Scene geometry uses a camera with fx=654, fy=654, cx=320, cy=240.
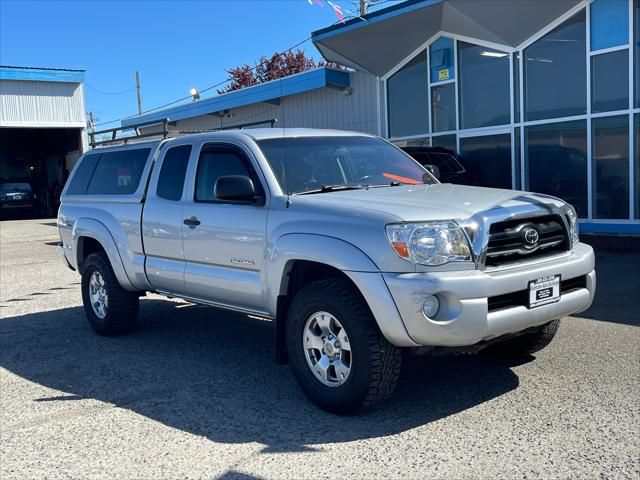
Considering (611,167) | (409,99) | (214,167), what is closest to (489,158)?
(611,167)

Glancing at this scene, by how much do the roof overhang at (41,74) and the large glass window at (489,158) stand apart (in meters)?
18.9

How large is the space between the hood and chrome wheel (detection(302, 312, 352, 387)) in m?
0.80

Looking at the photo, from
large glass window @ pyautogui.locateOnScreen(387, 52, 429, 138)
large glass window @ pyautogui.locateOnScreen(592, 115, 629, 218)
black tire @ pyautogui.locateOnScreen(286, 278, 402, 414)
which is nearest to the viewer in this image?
black tire @ pyautogui.locateOnScreen(286, 278, 402, 414)

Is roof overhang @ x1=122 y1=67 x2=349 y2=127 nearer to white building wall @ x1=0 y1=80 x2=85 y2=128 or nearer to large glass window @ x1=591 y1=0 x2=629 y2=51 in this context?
Answer: white building wall @ x1=0 y1=80 x2=85 y2=128

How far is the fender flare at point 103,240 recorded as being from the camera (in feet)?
21.4

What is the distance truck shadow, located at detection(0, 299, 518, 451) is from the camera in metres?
4.26

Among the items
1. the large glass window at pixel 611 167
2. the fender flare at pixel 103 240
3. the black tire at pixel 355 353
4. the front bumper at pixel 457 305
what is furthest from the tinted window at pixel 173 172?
the large glass window at pixel 611 167

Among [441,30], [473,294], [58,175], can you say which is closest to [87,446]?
[473,294]

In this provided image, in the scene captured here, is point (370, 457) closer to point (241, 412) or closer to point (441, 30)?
point (241, 412)

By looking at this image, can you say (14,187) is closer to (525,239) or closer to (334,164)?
(334,164)

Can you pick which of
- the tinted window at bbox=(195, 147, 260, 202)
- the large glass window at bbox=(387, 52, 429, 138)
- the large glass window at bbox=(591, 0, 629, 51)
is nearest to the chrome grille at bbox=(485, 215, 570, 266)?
the tinted window at bbox=(195, 147, 260, 202)

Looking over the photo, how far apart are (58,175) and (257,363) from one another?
32.5 metres

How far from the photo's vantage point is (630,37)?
430 inches

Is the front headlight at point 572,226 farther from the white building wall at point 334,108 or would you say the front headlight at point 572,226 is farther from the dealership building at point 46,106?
the dealership building at point 46,106
